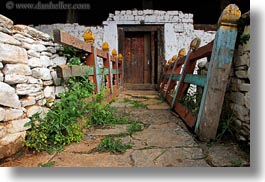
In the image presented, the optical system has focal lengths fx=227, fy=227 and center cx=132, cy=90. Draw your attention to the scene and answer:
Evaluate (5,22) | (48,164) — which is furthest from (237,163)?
(5,22)

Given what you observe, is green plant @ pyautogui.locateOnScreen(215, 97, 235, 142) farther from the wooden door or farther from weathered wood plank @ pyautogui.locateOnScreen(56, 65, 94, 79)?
the wooden door

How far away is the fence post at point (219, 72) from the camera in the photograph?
1667 millimetres

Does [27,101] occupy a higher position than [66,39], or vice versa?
[66,39]

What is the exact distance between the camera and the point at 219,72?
5.56ft

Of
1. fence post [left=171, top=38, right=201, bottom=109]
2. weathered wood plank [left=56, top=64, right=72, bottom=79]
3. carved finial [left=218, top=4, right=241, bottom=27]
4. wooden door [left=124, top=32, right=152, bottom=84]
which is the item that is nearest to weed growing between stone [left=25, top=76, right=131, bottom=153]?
weathered wood plank [left=56, top=64, right=72, bottom=79]

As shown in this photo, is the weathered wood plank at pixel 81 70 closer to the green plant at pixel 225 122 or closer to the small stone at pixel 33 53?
the small stone at pixel 33 53

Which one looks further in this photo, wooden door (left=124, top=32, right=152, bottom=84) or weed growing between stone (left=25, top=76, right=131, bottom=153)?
wooden door (left=124, top=32, right=152, bottom=84)

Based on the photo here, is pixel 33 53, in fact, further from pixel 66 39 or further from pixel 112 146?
pixel 112 146

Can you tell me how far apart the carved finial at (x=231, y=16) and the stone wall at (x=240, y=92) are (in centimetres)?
12

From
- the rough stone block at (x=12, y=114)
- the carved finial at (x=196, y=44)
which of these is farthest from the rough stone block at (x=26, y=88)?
the carved finial at (x=196, y=44)

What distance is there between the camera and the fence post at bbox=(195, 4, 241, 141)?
1667 mm

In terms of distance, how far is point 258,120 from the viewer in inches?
49.5

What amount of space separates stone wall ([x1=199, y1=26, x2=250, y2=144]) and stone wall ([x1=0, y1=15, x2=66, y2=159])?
4.99 ft

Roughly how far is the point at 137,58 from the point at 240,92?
5508mm
